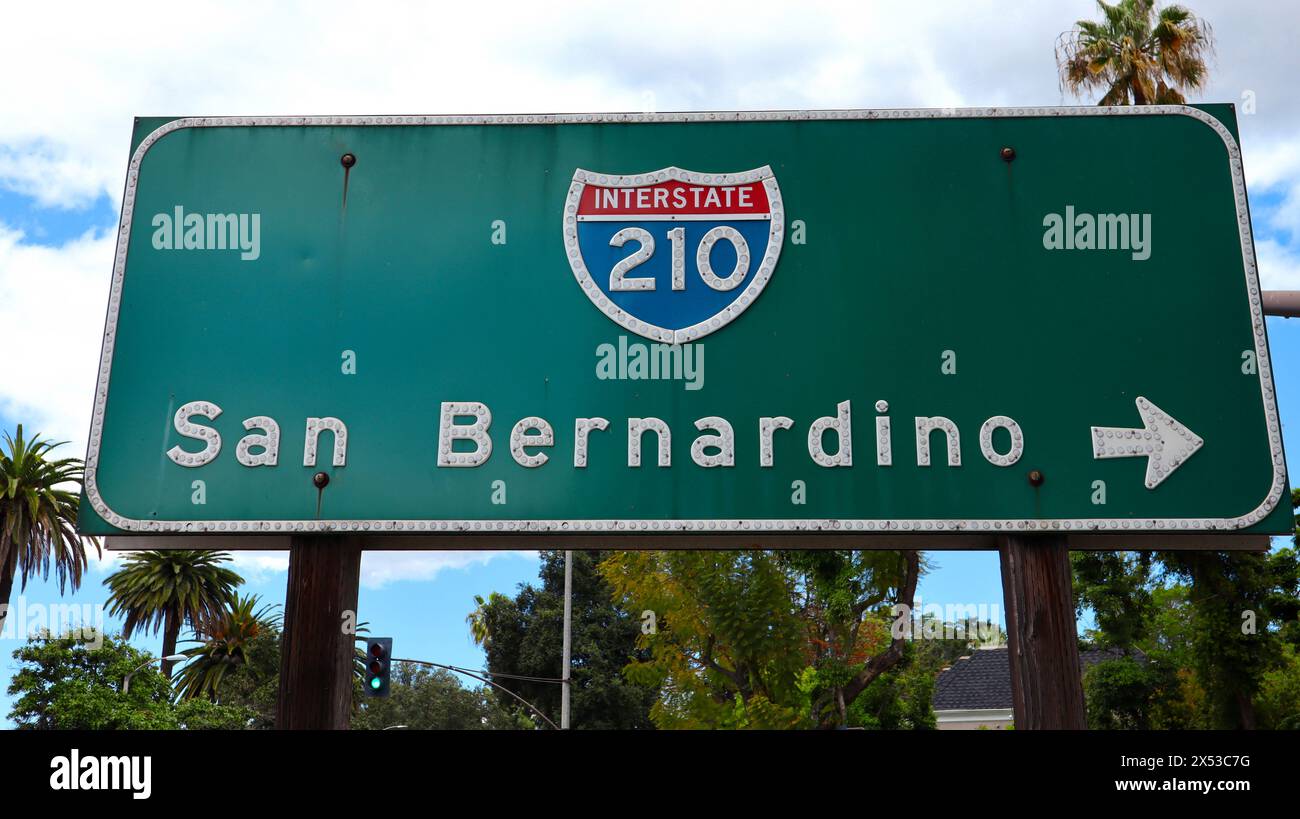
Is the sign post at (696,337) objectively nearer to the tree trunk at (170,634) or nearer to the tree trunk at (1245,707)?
the tree trunk at (1245,707)

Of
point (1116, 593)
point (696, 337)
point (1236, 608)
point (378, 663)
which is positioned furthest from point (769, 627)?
point (696, 337)

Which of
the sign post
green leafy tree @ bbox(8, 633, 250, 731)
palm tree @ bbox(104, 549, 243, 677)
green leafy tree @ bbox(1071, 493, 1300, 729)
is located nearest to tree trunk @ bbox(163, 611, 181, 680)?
palm tree @ bbox(104, 549, 243, 677)

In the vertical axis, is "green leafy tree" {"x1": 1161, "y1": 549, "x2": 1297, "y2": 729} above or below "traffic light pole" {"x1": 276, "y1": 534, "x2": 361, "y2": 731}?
above

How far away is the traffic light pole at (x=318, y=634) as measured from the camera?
6.89 meters

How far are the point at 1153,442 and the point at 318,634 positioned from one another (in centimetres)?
499

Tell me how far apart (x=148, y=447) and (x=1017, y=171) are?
221 inches

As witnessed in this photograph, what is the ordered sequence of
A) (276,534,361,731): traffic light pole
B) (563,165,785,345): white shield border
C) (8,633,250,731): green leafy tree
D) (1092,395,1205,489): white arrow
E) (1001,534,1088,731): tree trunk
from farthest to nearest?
(8,633,250,731): green leafy tree
(563,165,785,345): white shield border
(1092,395,1205,489): white arrow
(276,534,361,731): traffic light pole
(1001,534,1088,731): tree trunk

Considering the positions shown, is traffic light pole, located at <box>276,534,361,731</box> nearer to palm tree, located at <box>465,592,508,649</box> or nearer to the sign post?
the sign post

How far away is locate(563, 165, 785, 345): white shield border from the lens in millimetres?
7473

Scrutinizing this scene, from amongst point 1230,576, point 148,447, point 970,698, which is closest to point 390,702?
point 970,698

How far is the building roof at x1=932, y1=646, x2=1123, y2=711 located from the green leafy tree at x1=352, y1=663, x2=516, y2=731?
2398 centimetres

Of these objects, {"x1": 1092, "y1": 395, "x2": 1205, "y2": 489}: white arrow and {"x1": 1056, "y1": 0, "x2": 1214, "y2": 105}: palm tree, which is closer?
{"x1": 1092, "y1": 395, "x2": 1205, "y2": 489}: white arrow

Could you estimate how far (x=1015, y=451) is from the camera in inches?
282
